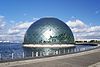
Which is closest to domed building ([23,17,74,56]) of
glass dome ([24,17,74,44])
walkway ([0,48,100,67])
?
glass dome ([24,17,74,44])

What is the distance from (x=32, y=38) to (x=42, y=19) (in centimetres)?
1464

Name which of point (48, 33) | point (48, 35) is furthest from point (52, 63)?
point (48, 35)

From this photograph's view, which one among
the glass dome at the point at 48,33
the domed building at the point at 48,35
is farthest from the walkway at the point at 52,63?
the glass dome at the point at 48,33

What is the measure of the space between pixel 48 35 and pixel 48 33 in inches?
47.3

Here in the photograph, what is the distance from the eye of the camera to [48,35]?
13200 centimetres

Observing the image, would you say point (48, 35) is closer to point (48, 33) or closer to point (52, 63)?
point (48, 33)

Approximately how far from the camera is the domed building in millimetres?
130875

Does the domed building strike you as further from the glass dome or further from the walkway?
the walkway

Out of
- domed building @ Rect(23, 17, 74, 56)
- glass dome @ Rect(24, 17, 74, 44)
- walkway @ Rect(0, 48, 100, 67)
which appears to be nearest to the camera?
walkway @ Rect(0, 48, 100, 67)

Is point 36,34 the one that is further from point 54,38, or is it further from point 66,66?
point 66,66

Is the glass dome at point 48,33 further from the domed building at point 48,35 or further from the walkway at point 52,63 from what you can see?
the walkway at point 52,63

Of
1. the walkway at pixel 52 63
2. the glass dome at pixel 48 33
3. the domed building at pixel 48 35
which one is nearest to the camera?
the walkway at pixel 52 63

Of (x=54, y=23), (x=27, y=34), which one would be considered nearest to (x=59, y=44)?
(x=54, y=23)

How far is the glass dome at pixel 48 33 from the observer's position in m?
132
